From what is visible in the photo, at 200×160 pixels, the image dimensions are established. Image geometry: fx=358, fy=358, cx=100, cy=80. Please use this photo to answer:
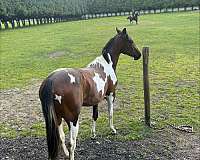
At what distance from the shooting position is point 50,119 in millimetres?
5590

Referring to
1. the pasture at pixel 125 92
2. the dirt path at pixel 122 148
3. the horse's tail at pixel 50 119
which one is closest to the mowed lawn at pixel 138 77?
the pasture at pixel 125 92

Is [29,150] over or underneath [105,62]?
underneath

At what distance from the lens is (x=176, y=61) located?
1780cm

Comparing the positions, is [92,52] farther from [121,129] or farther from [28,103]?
[121,129]

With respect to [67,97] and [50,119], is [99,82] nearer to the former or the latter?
[67,97]

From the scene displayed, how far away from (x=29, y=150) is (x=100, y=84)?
193 centimetres

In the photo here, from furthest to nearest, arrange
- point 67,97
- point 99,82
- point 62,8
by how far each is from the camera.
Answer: point 62,8
point 99,82
point 67,97

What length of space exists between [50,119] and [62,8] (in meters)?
67.8

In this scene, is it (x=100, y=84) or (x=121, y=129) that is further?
(x=121, y=129)

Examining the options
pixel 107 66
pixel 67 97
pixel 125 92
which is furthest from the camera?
pixel 125 92

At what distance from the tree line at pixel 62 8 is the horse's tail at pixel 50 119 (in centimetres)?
4307

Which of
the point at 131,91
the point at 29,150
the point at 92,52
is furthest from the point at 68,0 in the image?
the point at 29,150

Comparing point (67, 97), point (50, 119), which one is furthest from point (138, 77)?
point (50, 119)

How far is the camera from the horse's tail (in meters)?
5.60
